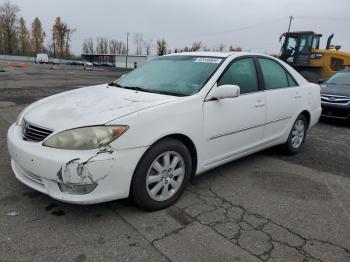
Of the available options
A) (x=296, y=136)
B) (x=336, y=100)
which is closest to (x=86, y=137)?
(x=296, y=136)

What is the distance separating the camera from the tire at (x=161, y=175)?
2.91 metres

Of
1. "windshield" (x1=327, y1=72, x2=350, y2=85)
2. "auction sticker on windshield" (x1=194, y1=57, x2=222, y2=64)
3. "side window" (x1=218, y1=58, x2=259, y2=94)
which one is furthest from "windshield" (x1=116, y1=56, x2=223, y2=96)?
"windshield" (x1=327, y1=72, x2=350, y2=85)

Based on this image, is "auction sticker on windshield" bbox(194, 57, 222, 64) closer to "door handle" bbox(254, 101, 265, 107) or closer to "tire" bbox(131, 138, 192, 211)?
"door handle" bbox(254, 101, 265, 107)

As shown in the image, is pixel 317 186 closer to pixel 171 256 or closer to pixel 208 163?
pixel 208 163

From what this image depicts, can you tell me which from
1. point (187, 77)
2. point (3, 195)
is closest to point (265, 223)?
point (187, 77)

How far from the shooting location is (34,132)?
292cm

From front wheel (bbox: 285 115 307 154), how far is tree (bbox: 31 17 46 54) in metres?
88.7

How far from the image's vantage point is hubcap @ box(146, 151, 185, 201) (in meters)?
3.04

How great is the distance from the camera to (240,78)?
13.1 ft

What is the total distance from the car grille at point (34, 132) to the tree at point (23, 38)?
288 ft

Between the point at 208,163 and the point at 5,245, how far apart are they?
2.08 m

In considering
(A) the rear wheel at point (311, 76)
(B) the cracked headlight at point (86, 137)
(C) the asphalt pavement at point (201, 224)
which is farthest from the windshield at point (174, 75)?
(A) the rear wheel at point (311, 76)

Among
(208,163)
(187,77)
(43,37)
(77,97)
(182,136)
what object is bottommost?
(208,163)

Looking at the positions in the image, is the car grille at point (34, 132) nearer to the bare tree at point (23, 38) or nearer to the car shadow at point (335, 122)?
the car shadow at point (335, 122)
